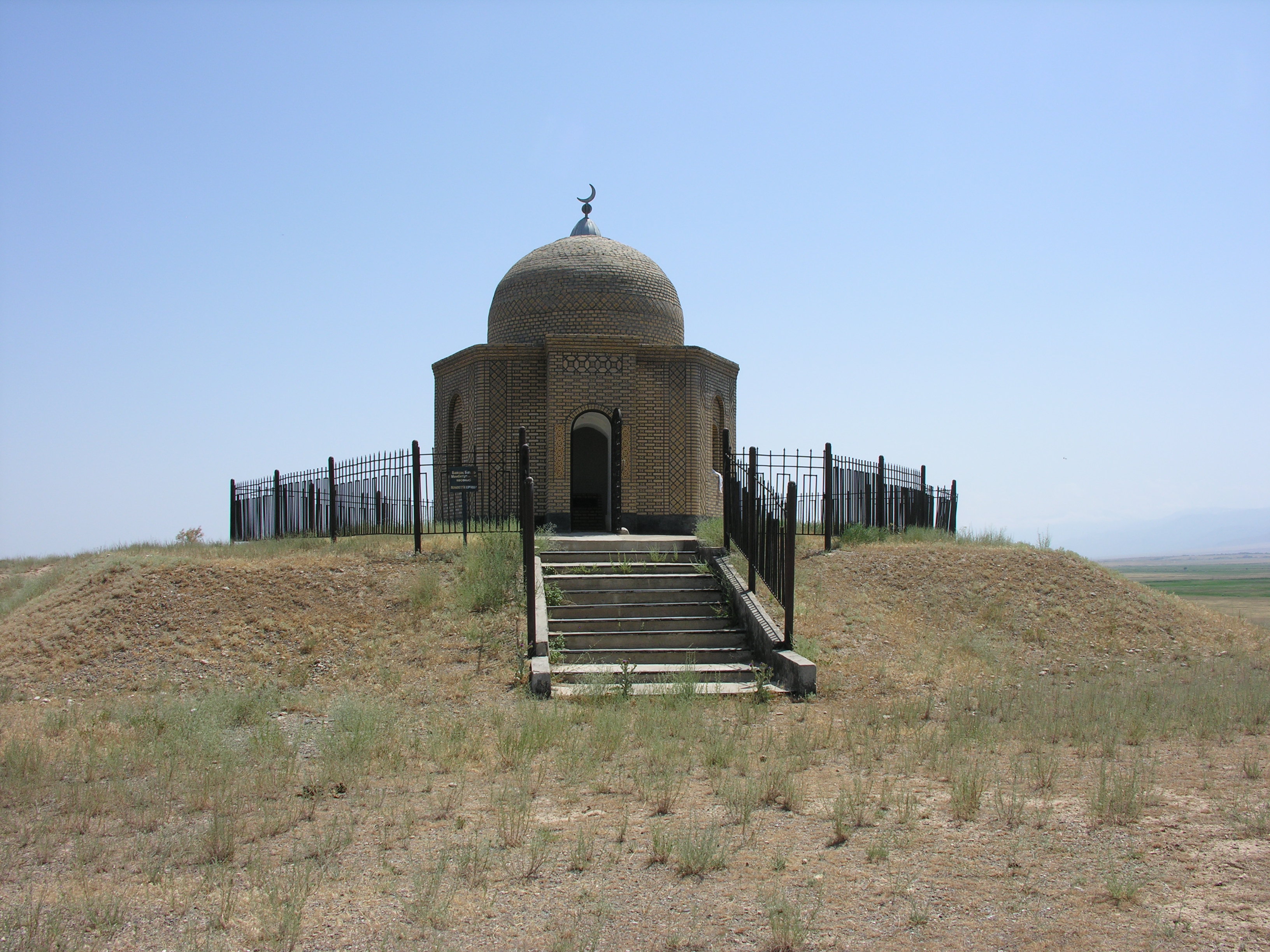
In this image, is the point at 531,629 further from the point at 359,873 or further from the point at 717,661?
the point at 359,873

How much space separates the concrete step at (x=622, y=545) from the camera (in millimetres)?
14164

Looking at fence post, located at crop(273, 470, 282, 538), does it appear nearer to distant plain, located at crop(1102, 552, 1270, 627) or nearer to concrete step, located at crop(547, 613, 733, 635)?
concrete step, located at crop(547, 613, 733, 635)

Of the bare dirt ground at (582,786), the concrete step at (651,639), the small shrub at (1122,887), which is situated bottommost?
the bare dirt ground at (582,786)

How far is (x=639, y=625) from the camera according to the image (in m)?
11.9

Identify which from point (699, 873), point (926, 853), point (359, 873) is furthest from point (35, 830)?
point (926, 853)

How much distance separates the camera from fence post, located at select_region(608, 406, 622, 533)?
18.2 metres

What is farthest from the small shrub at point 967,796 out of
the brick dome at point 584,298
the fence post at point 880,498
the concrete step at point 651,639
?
the brick dome at point 584,298

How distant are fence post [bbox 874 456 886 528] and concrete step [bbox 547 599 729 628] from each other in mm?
5995

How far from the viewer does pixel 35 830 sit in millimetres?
5801

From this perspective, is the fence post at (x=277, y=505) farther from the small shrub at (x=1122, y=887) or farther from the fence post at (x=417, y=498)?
the small shrub at (x=1122, y=887)

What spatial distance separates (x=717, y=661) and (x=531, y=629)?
228 centimetres

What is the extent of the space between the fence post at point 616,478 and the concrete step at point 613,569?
15.0 ft

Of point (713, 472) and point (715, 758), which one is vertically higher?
point (713, 472)

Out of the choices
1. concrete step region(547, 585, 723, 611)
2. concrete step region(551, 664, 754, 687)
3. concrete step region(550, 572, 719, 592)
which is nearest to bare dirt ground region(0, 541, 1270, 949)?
concrete step region(551, 664, 754, 687)
